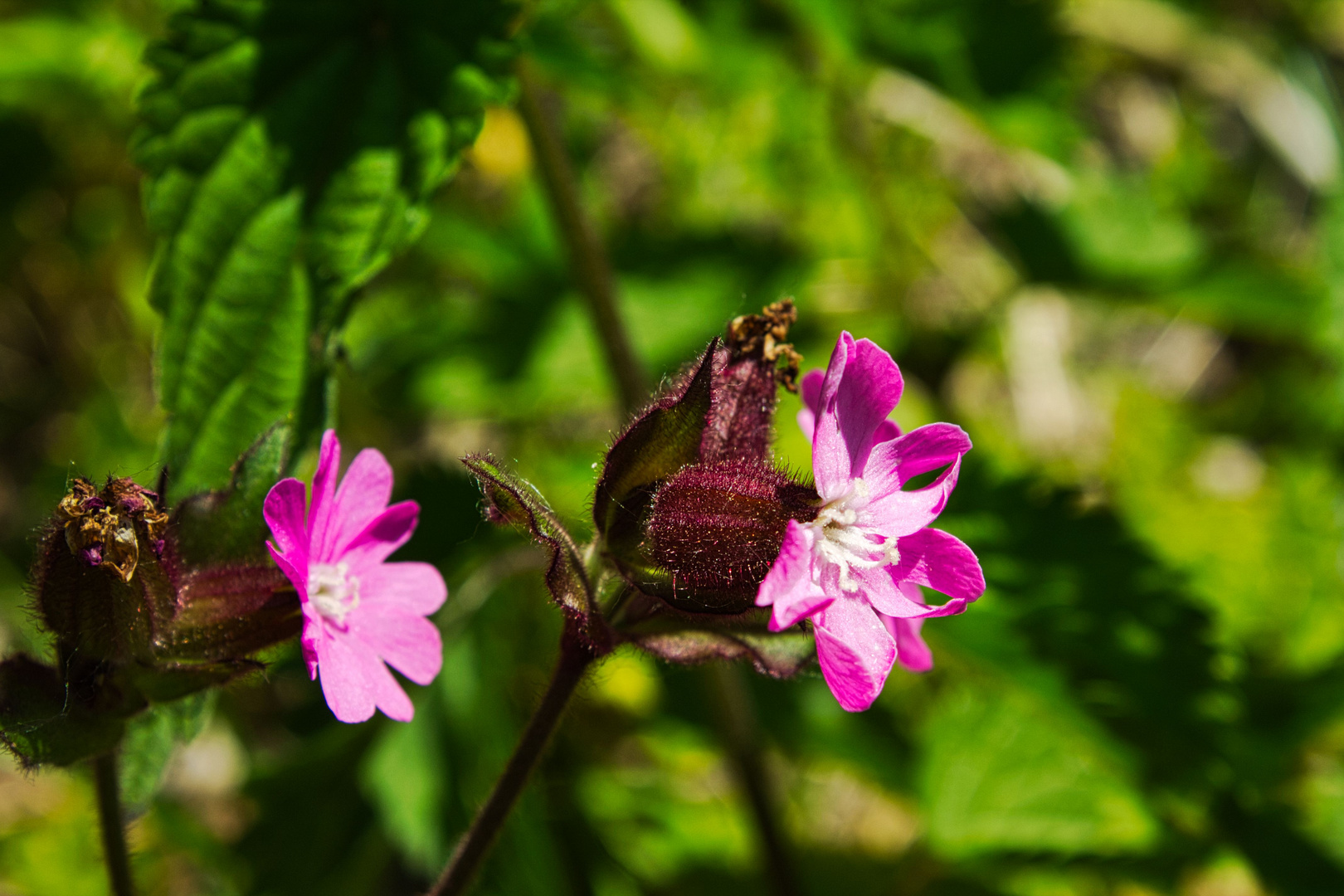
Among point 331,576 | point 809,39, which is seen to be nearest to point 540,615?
point 331,576

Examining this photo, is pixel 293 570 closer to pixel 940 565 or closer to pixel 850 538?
pixel 850 538

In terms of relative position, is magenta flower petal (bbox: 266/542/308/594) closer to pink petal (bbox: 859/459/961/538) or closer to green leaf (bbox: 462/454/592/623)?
green leaf (bbox: 462/454/592/623)

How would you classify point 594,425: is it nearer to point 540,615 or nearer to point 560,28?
point 540,615

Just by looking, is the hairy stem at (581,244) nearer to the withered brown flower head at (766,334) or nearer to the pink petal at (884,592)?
the withered brown flower head at (766,334)

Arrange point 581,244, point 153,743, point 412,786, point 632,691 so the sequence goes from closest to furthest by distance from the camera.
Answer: point 153,743 < point 581,244 < point 412,786 < point 632,691

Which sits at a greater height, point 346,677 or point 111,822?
point 346,677

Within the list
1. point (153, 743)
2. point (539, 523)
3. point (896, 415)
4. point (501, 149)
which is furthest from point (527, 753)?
point (501, 149)
